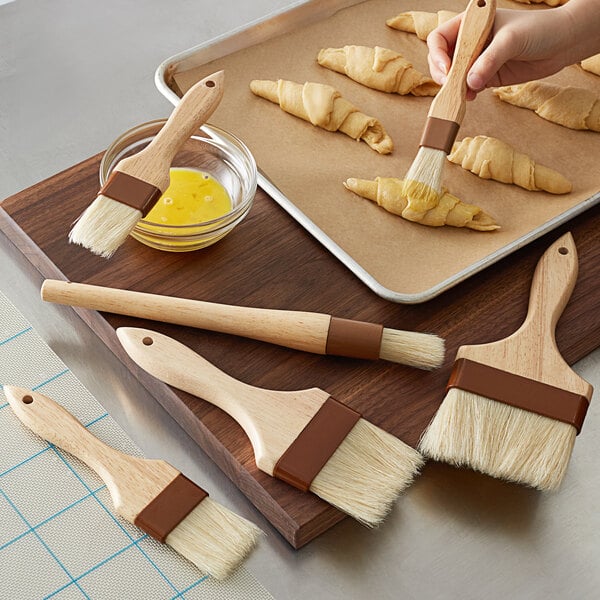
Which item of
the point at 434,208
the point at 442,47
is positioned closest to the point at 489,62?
the point at 442,47

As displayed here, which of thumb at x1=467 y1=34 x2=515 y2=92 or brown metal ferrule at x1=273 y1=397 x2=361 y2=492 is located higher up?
thumb at x1=467 y1=34 x2=515 y2=92

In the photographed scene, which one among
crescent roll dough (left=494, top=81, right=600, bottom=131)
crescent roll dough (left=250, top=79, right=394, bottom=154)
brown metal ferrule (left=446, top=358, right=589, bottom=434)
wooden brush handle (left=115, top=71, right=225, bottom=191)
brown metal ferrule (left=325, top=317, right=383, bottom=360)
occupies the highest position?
wooden brush handle (left=115, top=71, right=225, bottom=191)

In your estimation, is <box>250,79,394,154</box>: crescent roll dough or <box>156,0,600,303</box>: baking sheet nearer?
<box>156,0,600,303</box>: baking sheet

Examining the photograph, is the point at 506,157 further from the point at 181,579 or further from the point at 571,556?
the point at 181,579

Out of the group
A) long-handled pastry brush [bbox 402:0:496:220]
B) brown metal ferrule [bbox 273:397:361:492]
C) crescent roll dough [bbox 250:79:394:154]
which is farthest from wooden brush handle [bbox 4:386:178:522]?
crescent roll dough [bbox 250:79:394:154]

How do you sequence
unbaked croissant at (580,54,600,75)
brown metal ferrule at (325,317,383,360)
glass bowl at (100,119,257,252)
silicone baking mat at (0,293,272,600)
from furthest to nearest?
unbaked croissant at (580,54,600,75), glass bowl at (100,119,257,252), brown metal ferrule at (325,317,383,360), silicone baking mat at (0,293,272,600)

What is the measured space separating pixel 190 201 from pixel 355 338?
1.05 feet

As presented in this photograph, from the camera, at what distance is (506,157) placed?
4.09ft

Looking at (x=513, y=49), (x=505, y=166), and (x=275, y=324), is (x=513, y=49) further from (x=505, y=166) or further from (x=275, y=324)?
(x=275, y=324)

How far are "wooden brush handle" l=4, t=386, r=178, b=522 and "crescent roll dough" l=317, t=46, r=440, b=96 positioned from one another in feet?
2.31

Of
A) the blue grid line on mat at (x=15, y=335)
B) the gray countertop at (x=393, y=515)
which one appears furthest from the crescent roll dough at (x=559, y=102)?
the blue grid line on mat at (x=15, y=335)

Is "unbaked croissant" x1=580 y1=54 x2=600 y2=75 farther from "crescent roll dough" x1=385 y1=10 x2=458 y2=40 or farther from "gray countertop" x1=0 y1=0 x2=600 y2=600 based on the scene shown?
"gray countertop" x1=0 y1=0 x2=600 y2=600

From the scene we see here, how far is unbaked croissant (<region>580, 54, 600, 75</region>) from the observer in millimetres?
1435

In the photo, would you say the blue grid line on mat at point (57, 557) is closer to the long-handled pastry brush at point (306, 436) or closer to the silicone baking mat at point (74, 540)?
the silicone baking mat at point (74, 540)
